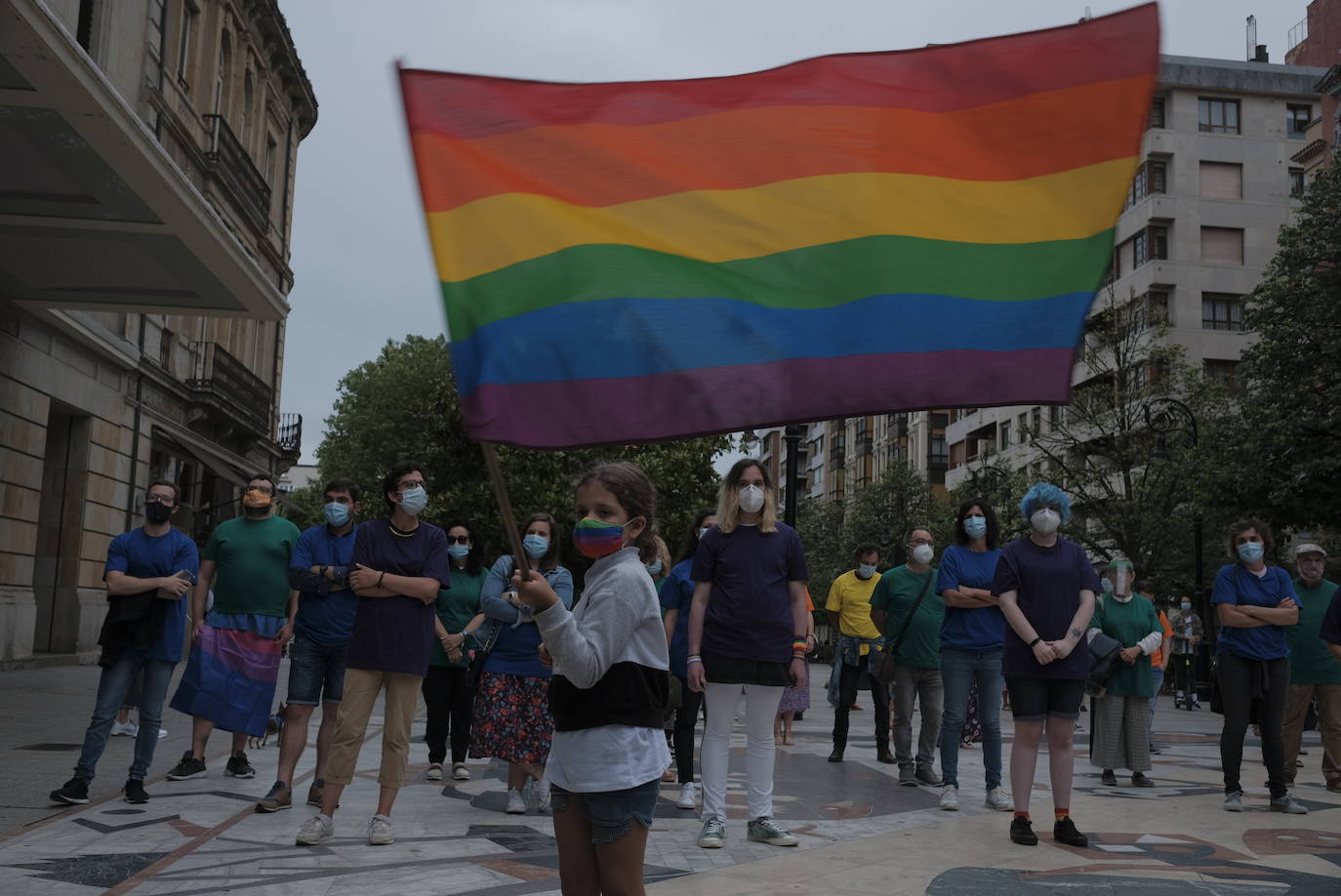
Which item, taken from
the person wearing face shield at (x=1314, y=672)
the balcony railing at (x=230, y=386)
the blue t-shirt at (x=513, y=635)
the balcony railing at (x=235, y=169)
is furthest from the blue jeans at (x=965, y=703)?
the balcony railing at (x=235, y=169)

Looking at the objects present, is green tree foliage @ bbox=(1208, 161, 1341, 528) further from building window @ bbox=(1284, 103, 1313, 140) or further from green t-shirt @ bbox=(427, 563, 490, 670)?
building window @ bbox=(1284, 103, 1313, 140)

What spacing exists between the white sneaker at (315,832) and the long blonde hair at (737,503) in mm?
2680

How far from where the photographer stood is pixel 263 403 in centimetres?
3922

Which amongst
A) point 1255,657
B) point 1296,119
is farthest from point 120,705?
point 1296,119

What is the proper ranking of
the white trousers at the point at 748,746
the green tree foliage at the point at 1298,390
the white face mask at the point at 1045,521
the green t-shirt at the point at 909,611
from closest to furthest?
the white trousers at the point at 748,746 → the white face mask at the point at 1045,521 → the green t-shirt at the point at 909,611 → the green tree foliage at the point at 1298,390

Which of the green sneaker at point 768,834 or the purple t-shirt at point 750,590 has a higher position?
the purple t-shirt at point 750,590

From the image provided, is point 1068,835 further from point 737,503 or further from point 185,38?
point 185,38

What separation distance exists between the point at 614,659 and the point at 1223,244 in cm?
6132

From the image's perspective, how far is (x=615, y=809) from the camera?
148 inches

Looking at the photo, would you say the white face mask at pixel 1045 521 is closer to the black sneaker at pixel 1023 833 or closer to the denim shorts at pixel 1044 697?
the denim shorts at pixel 1044 697

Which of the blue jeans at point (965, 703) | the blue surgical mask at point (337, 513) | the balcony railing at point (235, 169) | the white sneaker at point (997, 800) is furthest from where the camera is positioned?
the balcony railing at point (235, 169)

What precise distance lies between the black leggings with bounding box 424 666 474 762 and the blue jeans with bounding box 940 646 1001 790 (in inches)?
144

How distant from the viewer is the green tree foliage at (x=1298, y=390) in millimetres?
27859

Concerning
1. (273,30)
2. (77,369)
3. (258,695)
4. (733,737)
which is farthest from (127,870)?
(273,30)
